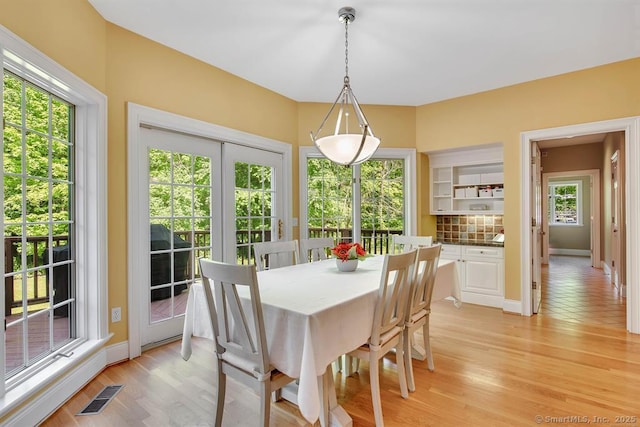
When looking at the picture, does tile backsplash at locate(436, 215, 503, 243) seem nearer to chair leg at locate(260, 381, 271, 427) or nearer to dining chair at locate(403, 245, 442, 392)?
dining chair at locate(403, 245, 442, 392)

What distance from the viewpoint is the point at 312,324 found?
1.52 metres

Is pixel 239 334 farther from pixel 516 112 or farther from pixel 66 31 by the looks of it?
pixel 516 112

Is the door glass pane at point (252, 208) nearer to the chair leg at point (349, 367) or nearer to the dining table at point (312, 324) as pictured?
the dining table at point (312, 324)

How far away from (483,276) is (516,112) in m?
2.02

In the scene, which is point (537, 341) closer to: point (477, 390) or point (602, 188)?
point (477, 390)

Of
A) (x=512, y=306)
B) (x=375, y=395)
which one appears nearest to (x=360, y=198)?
(x=512, y=306)

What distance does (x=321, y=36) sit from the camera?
9.32 feet

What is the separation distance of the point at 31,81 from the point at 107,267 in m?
1.34

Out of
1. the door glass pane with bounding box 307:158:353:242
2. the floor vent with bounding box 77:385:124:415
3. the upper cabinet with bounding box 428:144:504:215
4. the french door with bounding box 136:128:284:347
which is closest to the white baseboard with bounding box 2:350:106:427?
the floor vent with bounding box 77:385:124:415

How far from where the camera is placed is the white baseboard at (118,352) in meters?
2.63

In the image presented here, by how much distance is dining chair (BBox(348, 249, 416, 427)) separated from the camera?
1869 mm

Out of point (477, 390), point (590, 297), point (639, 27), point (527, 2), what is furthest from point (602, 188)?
point (477, 390)

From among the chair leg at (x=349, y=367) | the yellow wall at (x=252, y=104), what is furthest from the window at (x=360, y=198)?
the chair leg at (x=349, y=367)

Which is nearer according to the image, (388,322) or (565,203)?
(388,322)
